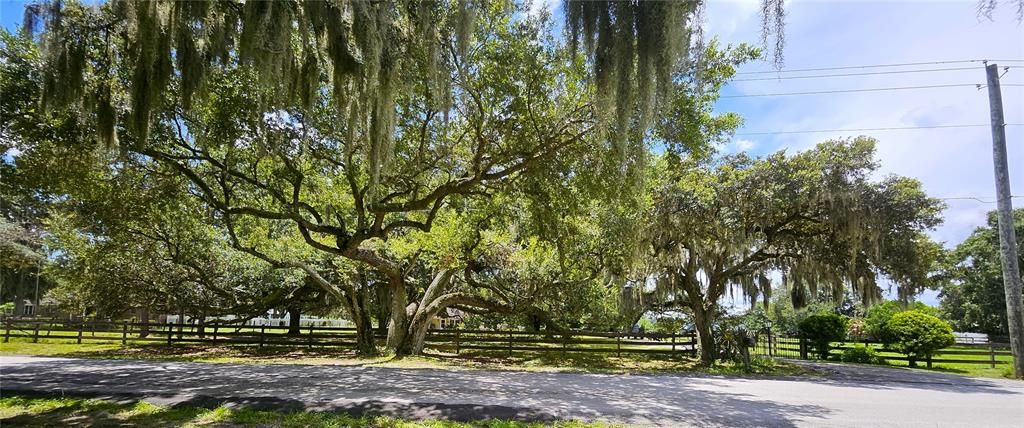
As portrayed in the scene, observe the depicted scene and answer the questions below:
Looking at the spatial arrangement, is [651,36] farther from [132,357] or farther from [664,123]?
[132,357]

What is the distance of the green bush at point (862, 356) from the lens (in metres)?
14.7

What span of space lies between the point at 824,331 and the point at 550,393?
12.5m

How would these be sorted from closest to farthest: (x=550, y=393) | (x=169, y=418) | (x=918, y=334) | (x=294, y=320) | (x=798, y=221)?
(x=169, y=418) → (x=550, y=393) → (x=798, y=221) → (x=918, y=334) → (x=294, y=320)

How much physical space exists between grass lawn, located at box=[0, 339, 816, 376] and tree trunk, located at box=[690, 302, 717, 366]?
31 cm

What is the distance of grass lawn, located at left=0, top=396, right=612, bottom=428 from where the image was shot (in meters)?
5.10

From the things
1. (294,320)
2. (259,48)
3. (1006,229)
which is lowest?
(294,320)

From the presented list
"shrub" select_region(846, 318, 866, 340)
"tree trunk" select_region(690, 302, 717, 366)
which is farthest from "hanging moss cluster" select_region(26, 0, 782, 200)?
"shrub" select_region(846, 318, 866, 340)

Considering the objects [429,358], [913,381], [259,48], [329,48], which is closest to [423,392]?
[329,48]

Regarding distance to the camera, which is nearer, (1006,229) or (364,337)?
(1006,229)

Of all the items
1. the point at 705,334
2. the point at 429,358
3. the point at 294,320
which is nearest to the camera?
the point at 705,334

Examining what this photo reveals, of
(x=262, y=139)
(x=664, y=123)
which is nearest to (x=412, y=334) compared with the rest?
(x=262, y=139)

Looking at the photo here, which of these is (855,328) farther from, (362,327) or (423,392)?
(423,392)

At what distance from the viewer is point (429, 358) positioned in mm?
13375

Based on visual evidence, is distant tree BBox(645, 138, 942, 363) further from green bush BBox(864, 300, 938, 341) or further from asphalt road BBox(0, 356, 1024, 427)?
green bush BBox(864, 300, 938, 341)
